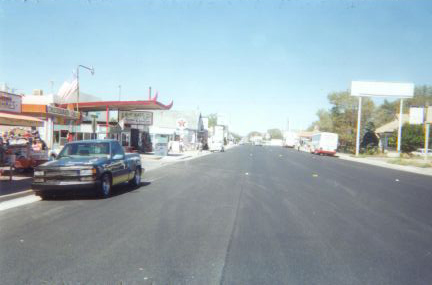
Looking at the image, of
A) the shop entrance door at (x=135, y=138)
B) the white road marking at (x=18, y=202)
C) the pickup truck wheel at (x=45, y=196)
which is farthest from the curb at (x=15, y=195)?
the shop entrance door at (x=135, y=138)

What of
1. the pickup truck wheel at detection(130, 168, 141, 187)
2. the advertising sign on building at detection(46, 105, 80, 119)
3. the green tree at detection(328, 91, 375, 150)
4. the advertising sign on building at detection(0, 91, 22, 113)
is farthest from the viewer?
the green tree at detection(328, 91, 375, 150)

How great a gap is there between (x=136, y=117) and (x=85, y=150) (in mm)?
23160

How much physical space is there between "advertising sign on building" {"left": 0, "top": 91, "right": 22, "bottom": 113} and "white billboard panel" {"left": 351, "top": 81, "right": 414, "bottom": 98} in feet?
154

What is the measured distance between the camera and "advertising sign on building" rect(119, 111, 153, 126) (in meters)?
33.8

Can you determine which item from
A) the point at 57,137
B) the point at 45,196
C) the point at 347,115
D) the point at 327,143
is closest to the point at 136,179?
the point at 45,196

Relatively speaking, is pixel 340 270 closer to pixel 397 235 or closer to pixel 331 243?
pixel 331 243

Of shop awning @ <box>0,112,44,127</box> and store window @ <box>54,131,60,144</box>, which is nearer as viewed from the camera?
shop awning @ <box>0,112,44,127</box>

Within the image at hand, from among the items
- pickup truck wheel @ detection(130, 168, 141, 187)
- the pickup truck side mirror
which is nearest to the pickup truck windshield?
the pickup truck side mirror

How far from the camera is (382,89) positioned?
5062cm

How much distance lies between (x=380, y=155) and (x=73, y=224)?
49721mm

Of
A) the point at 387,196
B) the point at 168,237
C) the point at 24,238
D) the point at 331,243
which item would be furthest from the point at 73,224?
the point at 387,196

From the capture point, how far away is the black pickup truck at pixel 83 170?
9.76m

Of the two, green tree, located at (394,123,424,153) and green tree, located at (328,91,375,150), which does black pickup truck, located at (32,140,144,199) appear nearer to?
green tree, located at (394,123,424,153)

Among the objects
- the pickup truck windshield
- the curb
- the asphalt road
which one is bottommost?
the curb
